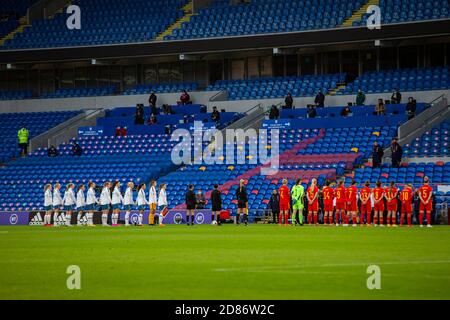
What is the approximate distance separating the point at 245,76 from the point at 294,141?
1132cm

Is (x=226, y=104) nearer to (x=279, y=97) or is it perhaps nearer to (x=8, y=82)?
(x=279, y=97)

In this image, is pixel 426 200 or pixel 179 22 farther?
pixel 179 22

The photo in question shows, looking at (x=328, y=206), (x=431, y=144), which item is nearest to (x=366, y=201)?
(x=328, y=206)

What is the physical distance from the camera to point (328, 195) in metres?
43.2

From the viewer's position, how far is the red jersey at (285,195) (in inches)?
1747

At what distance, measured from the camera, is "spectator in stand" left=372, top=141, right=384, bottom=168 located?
48.2 meters

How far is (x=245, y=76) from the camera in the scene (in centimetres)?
6475

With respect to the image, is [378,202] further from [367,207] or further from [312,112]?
[312,112]

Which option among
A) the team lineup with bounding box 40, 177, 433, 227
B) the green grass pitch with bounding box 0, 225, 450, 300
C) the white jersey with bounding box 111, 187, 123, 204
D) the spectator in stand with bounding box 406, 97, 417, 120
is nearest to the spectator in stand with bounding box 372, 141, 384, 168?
the team lineup with bounding box 40, 177, 433, 227

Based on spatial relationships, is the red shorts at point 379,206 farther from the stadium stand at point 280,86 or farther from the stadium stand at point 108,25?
the stadium stand at point 108,25

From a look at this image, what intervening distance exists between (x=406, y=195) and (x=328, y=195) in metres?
3.40

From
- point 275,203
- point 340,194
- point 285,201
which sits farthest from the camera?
point 275,203

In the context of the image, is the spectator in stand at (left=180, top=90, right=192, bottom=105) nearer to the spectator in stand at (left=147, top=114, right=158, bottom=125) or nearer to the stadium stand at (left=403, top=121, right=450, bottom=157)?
the spectator in stand at (left=147, top=114, right=158, bottom=125)

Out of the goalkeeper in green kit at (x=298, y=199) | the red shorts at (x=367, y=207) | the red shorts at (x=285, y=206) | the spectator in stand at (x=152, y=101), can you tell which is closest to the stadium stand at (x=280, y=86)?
the spectator in stand at (x=152, y=101)
